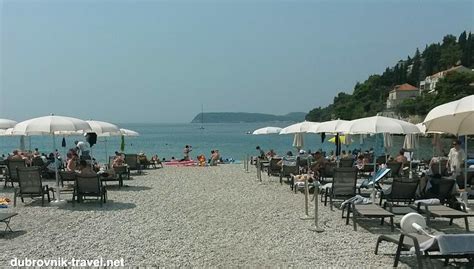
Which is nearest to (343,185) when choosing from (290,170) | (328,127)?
(290,170)

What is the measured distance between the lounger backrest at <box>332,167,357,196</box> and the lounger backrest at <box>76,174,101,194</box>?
4925mm

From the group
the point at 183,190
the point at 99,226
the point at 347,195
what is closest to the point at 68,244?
the point at 99,226

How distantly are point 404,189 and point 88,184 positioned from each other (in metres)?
6.37

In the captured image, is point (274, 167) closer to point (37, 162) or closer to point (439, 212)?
point (37, 162)

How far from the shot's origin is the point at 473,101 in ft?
29.3

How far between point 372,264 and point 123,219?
4770 millimetres

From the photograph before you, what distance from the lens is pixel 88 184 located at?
34.9 feet

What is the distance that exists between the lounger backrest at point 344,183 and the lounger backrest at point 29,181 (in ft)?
20.3

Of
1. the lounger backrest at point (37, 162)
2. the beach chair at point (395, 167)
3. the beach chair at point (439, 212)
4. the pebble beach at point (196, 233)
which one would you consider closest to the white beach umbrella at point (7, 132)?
the lounger backrest at point (37, 162)

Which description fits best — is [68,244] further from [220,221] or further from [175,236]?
[220,221]

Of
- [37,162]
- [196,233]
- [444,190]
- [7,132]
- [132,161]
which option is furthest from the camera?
[132,161]

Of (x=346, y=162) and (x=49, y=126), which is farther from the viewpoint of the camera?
(x=346, y=162)

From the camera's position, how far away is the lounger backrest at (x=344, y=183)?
33.3ft

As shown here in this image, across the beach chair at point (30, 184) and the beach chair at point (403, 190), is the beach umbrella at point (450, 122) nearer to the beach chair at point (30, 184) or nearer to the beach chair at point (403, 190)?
the beach chair at point (403, 190)
